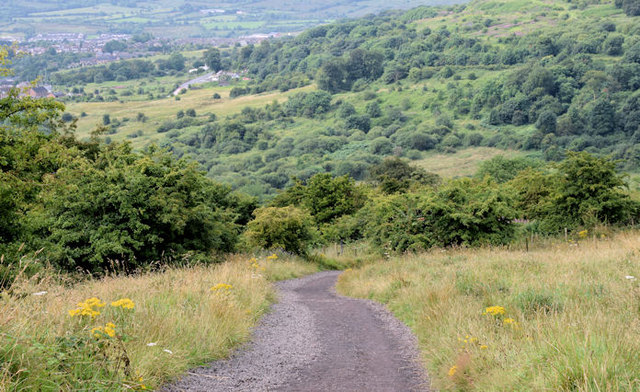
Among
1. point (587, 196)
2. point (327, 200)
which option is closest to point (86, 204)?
point (587, 196)

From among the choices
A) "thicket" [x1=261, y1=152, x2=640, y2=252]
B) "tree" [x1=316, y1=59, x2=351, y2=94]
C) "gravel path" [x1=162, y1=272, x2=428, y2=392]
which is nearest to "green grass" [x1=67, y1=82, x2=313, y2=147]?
"tree" [x1=316, y1=59, x2=351, y2=94]

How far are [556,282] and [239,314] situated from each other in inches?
187

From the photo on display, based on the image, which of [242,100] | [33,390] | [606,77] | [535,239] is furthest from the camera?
[242,100]

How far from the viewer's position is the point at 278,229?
85.4 feet

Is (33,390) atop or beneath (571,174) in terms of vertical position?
atop

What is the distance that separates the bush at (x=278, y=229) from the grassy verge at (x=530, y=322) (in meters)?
14.3

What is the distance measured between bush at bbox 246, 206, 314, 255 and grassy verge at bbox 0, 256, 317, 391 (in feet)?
55.8

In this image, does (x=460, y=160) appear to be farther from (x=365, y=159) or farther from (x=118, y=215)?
(x=118, y=215)

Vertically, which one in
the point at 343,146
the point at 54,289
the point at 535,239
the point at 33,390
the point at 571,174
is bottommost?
the point at 343,146

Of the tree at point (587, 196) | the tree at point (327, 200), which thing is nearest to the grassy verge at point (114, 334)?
the tree at point (587, 196)

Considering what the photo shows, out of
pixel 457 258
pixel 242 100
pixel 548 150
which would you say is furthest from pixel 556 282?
pixel 242 100

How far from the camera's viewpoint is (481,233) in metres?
20.1

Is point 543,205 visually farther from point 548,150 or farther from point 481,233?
point 548,150

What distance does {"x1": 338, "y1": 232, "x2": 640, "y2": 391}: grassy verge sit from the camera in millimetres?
4391
